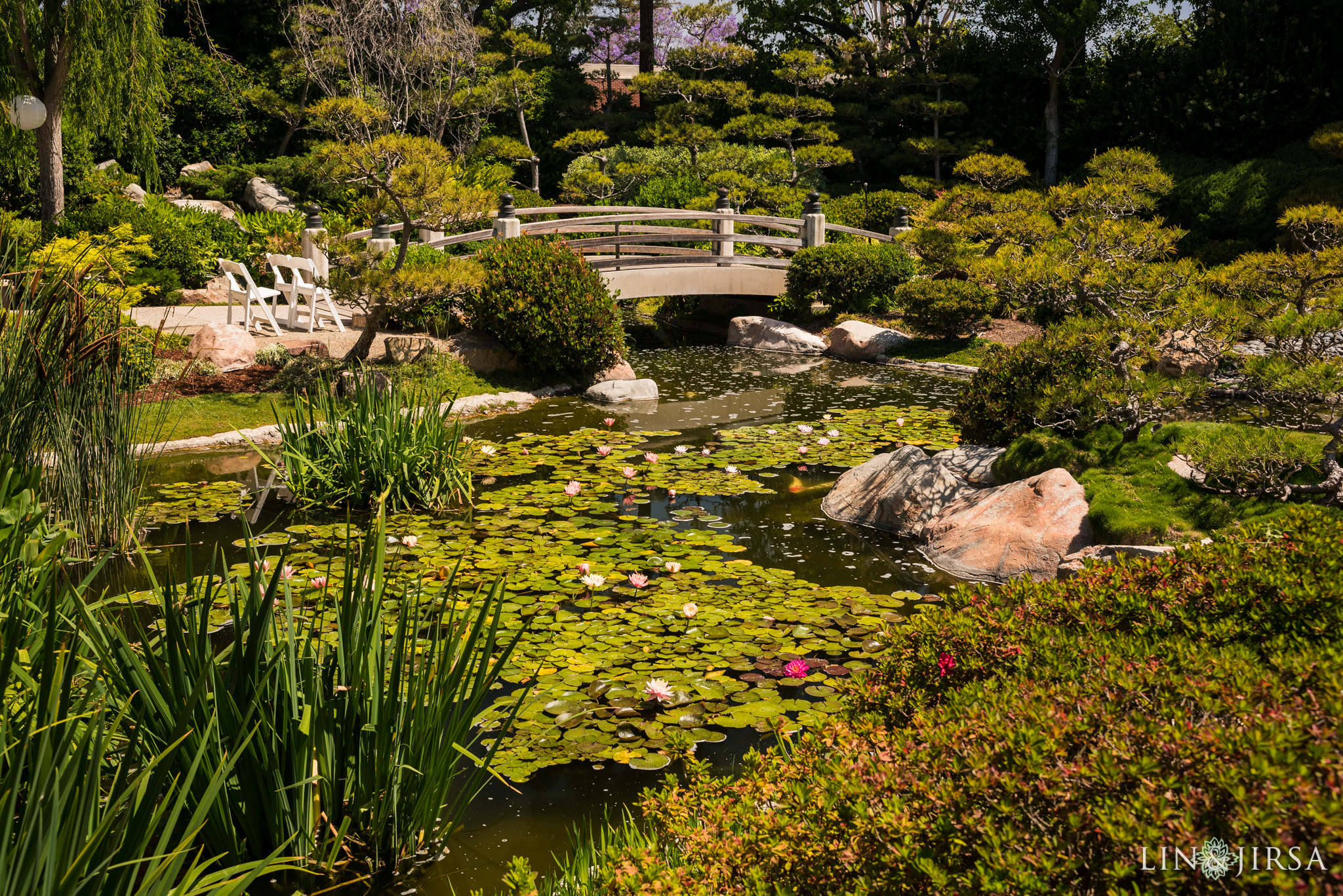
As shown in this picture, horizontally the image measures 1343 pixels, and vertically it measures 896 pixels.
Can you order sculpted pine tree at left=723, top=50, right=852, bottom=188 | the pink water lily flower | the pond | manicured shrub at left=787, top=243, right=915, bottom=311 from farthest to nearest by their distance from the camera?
sculpted pine tree at left=723, top=50, right=852, bottom=188 → manicured shrub at left=787, top=243, right=915, bottom=311 → the pink water lily flower → the pond

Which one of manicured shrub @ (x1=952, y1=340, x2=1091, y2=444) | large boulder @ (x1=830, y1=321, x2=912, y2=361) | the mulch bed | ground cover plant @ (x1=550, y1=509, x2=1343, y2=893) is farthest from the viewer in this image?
large boulder @ (x1=830, y1=321, x2=912, y2=361)

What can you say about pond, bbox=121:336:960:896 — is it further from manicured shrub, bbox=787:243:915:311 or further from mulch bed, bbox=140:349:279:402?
manicured shrub, bbox=787:243:915:311

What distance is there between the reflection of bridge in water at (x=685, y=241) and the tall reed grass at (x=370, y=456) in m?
7.16

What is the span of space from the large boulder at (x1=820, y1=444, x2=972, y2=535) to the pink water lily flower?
9.71ft

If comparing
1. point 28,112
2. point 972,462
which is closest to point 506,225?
point 28,112

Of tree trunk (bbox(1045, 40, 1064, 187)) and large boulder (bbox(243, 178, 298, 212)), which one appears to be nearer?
large boulder (bbox(243, 178, 298, 212))

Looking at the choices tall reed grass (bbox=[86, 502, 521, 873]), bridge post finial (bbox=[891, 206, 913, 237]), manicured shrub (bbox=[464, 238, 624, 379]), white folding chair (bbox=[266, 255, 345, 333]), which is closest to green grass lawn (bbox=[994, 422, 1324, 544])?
tall reed grass (bbox=[86, 502, 521, 873])

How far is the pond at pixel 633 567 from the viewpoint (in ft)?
11.2

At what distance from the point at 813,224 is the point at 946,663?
14.2 meters

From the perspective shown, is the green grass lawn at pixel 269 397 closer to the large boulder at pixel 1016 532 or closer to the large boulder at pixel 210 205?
the large boulder at pixel 1016 532

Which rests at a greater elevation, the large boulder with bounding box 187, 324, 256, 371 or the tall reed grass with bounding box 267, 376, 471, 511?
the large boulder with bounding box 187, 324, 256, 371

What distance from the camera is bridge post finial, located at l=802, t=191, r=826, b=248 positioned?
15.7 meters

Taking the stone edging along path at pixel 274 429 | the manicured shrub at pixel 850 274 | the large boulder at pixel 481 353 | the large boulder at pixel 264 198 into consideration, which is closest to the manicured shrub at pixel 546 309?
the large boulder at pixel 481 353

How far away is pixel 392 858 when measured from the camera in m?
2.74
